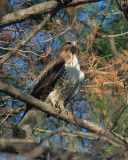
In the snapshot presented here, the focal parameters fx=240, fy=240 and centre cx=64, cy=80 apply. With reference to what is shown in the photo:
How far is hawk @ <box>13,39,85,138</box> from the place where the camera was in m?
3.55

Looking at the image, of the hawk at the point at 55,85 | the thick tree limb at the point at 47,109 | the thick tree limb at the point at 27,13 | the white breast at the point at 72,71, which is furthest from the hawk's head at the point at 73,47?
the thick tree limb at the point at 47,109

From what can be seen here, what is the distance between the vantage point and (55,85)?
363 cm

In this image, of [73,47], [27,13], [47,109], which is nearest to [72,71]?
[73,47]

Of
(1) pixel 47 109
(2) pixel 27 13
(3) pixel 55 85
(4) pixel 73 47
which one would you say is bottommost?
(3) pixel 55 85

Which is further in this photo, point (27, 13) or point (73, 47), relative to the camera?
point (73, 47)

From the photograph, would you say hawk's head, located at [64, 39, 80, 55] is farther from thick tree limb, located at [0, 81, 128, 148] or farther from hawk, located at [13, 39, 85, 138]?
thick tree limb, located at [0, 81, 128, 148]

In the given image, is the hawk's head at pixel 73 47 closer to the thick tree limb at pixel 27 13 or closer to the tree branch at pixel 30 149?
the thick tree limb at pixel 27 13

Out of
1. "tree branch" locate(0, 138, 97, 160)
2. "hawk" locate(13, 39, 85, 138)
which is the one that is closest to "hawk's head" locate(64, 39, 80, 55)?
"hawk" locate(13, 39, 85, 138)

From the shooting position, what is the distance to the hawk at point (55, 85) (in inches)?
140

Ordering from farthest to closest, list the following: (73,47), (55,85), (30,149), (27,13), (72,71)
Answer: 1. (73,47)
2. (55,85)
3. (72,71)
4. (27,13)
5. (30,149)

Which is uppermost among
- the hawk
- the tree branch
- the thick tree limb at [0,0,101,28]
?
the thick tree limb at [0,0,101,28]

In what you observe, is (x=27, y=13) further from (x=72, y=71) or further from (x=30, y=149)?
(x=30, y=149)

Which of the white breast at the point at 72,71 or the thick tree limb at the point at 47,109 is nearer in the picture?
the thick tree limb at the point at 47,109

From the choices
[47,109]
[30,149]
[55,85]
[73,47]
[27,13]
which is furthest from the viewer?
[73,47]
